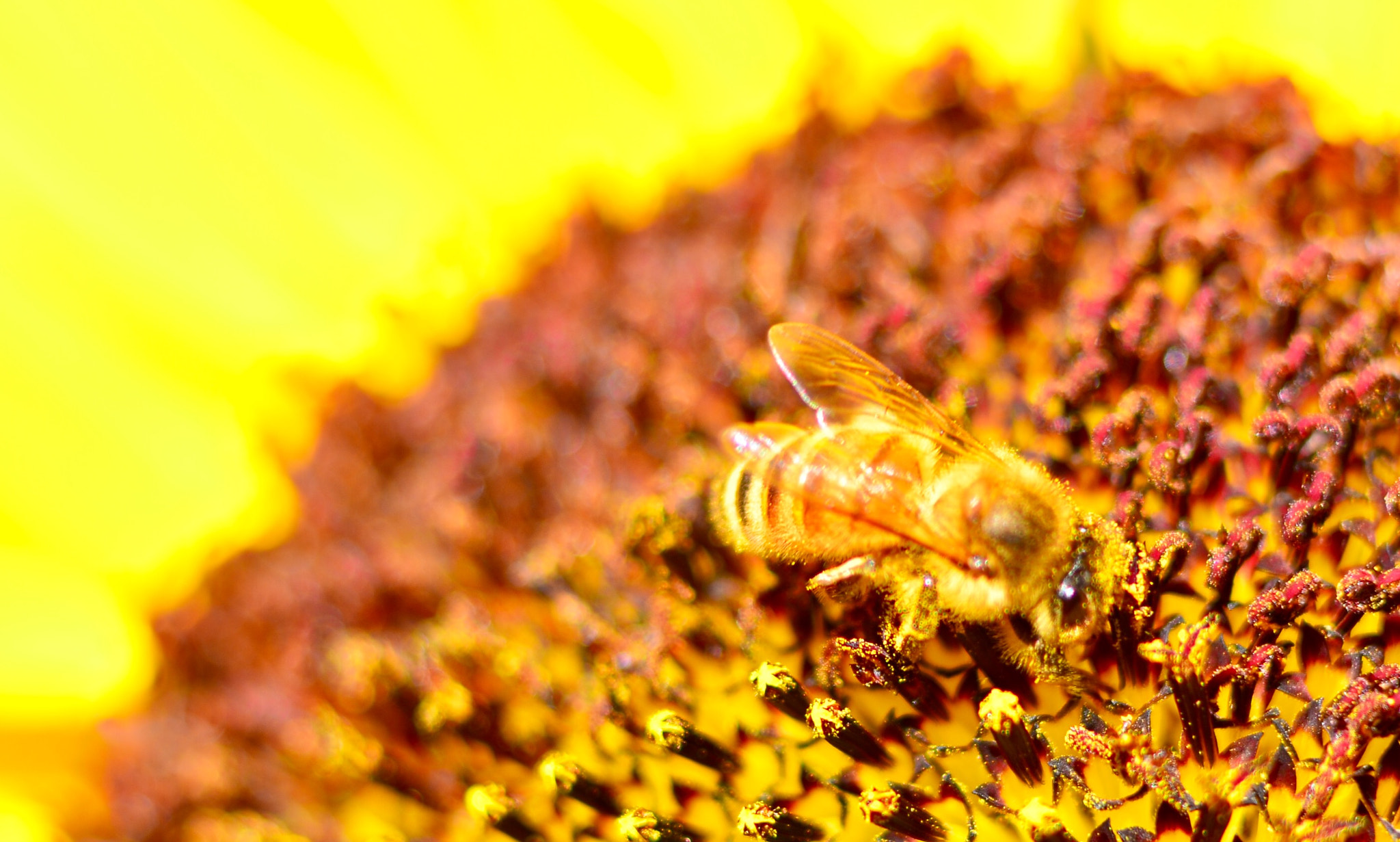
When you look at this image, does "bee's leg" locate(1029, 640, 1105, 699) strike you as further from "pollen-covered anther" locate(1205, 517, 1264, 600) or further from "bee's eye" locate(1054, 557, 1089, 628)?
"pollen-covered anther" locate(1205, 517, 1264, 600)

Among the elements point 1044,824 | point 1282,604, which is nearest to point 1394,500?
point 1282,604

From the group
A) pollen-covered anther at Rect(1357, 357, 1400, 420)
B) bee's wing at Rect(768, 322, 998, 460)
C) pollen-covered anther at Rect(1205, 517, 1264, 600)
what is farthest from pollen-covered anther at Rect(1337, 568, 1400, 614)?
bee's wing at Rect(768, 322, 998, 460)

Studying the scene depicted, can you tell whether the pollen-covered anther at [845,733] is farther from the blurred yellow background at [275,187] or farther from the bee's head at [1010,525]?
the blurred yellow background at [275,187]

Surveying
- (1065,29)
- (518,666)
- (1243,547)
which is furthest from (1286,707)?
(1065,29)

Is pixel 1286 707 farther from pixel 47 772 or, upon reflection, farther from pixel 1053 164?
pixel 47 772

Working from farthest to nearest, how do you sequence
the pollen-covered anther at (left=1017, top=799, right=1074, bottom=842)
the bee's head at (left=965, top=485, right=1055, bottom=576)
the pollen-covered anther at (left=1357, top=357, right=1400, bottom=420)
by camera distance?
the pollen-covered anther at (left=1357, top=357, right=1400, bottom=420) < the pollen-covered anther at (left=1017, top=799, right=1074, bottom=842) < the bee's head at (left=965, top=485, right=1055, bottom=576)
